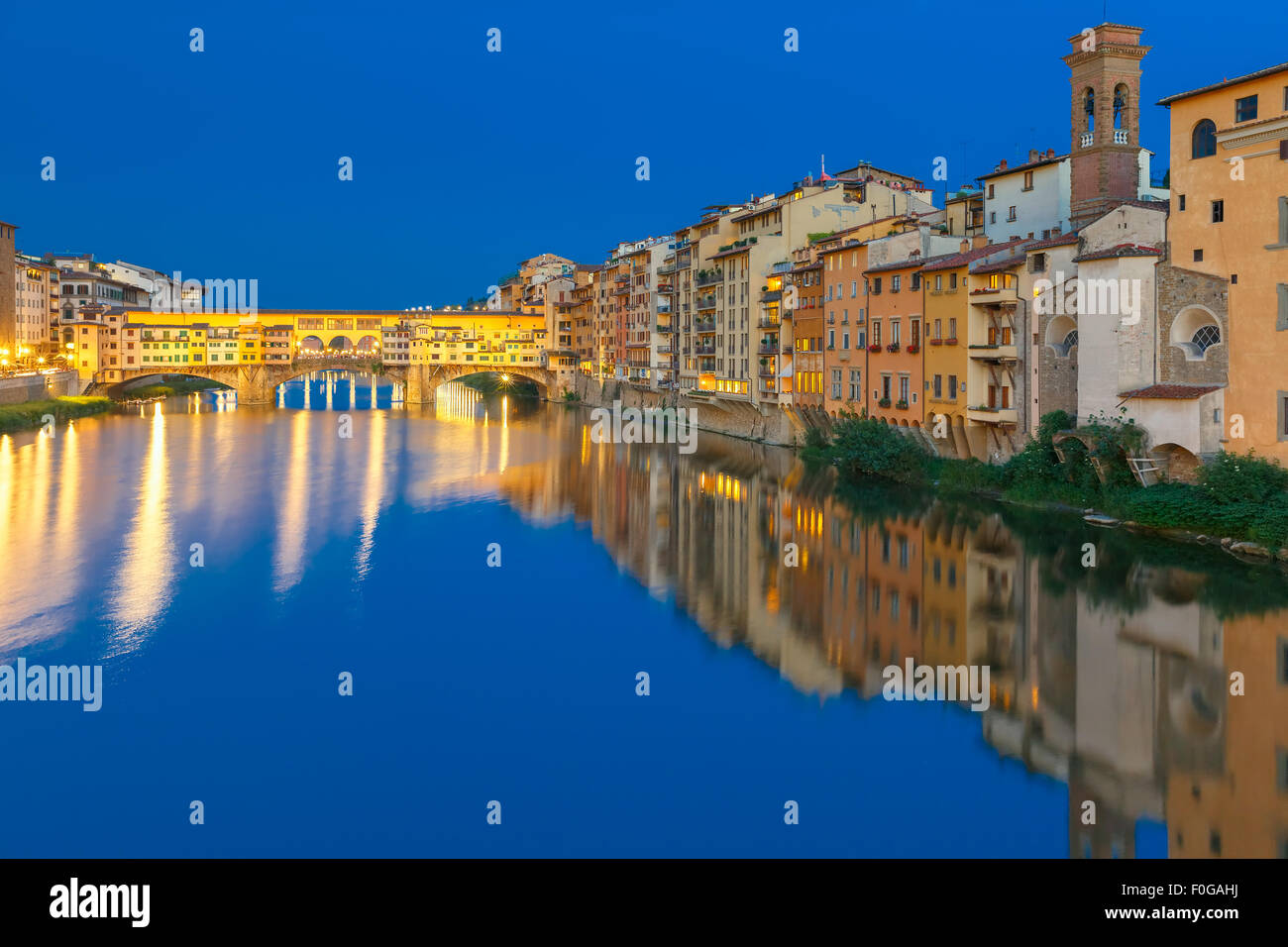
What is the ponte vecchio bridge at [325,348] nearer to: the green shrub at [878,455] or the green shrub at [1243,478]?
the green shrub at [878,455]

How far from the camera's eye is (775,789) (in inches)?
460

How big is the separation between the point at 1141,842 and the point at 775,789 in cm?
338

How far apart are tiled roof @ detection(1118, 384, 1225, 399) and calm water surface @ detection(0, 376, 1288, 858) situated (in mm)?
2981

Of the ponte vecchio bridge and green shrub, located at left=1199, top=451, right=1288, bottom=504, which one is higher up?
the ponte vecchio bridge

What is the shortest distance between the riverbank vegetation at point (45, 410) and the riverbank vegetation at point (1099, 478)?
35185mm

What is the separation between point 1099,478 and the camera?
24484 millimetres

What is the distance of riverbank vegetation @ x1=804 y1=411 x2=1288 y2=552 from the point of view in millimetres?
20656

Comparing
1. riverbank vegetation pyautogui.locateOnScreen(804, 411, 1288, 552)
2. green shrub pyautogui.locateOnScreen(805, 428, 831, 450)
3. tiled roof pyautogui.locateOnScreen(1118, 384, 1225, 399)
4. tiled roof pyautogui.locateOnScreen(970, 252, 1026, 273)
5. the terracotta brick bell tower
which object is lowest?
riverbank vegetation pyautogui.locateOnScreen(804, 411, 1288, 552)

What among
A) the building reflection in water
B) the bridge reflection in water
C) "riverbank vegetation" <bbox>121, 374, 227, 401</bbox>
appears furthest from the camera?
the bridge reflection in water

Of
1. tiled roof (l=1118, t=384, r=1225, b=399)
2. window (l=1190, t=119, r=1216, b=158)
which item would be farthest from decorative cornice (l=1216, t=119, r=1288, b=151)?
tiled roof (l=1118, t=384, r=1225, b=399)

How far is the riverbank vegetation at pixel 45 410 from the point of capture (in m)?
48.4

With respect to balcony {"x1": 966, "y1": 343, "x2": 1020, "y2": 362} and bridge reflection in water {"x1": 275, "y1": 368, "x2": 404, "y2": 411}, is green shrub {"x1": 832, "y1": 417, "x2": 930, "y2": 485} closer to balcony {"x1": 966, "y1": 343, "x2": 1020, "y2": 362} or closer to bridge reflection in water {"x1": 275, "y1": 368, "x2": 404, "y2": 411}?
balcony {"x1": 966, "y1": 343, "x2": 1020, "y2": 362}

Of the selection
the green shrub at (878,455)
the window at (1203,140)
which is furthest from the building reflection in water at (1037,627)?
the window at (1203,140)
